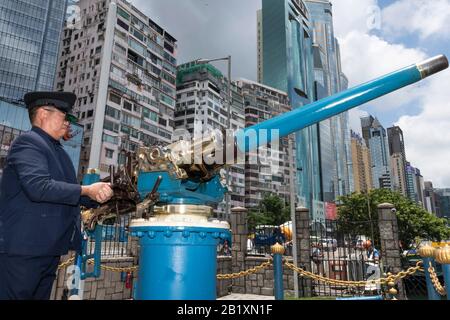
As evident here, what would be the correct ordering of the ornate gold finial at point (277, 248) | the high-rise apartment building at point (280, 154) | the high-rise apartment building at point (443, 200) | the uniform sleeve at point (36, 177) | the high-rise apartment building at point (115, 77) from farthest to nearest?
the high-rise apartment building at point (443, 200), the high-rise apartment building at point (280, 154), the high-rise apartment building at point (115, 77), the ornate gold finial at point (277, 248), the uniform sleeve at point (36, 177)

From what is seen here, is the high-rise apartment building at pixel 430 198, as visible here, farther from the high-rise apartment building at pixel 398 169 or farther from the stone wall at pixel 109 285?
the stone wall at pixel 109 285

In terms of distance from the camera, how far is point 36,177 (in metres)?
1.61

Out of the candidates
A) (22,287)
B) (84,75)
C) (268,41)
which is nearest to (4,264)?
(22,287)

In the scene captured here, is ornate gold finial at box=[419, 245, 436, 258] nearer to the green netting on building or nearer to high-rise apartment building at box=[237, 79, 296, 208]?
the green netting on building

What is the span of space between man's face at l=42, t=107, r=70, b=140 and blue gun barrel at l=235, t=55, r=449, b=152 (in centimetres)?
113

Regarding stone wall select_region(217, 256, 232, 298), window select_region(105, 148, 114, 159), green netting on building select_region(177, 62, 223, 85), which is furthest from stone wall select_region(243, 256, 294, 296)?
green netting on building select_region(177, 62, 223, 85)

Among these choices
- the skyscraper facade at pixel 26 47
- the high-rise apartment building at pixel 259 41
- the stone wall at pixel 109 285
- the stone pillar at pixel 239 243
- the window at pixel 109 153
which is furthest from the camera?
the high-rise apartment building at pixel 259 41

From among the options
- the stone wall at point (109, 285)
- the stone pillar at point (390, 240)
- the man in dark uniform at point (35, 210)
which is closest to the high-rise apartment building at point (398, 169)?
the stone pillar at point (390, 240)

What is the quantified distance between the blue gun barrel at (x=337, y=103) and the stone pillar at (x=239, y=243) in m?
8.32

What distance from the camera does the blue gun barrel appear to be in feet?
6.77

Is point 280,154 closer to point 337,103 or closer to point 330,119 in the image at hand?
point 337,103

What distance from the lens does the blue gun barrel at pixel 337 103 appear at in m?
2.06

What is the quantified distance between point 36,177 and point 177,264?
89 cm

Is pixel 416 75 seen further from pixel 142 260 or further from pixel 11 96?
pixel 11 96
